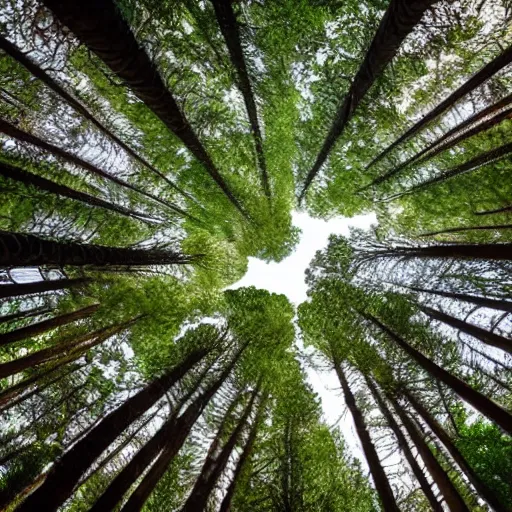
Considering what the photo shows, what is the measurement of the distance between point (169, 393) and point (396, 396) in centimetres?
552

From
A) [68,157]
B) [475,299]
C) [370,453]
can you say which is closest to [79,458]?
[370,453]

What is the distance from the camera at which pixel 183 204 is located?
12.9 meters

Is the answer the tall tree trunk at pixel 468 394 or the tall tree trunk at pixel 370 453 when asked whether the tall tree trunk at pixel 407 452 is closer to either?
the tall tree trunk at pixel 370 453

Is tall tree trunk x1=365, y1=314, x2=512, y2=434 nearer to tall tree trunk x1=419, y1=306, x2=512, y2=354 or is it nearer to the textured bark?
tall tree trunk x1=419, y1=306, x2=512, y2=354

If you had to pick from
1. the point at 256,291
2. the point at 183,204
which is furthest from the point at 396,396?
the point at 183,204

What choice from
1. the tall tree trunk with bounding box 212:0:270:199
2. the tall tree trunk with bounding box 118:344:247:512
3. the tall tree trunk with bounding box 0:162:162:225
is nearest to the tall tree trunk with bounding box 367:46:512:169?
the tall tree trunk with bounding box 212:0:270:199

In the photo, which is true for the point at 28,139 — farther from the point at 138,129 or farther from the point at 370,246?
the point at 370,246

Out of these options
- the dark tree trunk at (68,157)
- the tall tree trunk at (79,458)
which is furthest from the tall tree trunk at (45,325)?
the dark tree trunk at (68,157)

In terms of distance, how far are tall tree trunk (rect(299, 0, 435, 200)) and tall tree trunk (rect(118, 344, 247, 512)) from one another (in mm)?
7400

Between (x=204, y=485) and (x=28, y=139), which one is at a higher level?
(x=28, y=139)

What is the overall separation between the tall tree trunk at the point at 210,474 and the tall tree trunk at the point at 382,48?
789 centimetres

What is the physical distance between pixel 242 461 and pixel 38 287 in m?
6.07

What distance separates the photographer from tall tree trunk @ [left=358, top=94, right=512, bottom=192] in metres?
7.77

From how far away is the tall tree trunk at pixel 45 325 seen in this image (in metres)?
7.90
